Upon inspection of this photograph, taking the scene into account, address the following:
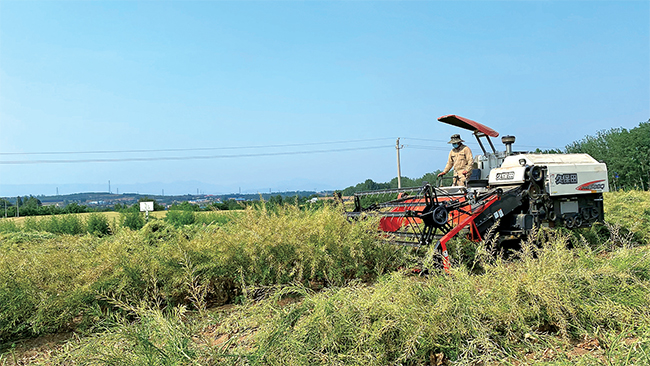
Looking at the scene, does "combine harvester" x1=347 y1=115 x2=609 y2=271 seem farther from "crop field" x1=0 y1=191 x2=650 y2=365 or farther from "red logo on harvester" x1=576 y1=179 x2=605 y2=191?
"crop field" x1=0 y1=191 x2=650 y2=365

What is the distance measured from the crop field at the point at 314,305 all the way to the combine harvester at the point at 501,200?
73 cm

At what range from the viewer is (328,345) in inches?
131

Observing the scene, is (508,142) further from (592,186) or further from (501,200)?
(592,186)

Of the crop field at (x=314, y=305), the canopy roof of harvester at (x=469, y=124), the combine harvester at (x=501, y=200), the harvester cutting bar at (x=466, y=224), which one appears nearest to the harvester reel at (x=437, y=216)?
the combine harvester at (x=501, y=200)

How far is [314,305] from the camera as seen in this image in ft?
12.9

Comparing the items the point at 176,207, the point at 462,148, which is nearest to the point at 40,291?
the point at 462,148

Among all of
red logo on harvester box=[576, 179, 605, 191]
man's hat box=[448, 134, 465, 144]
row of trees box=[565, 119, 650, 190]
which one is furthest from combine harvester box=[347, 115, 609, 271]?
row of trees box=[565, 119, 650, 190]

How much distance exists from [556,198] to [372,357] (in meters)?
6.52

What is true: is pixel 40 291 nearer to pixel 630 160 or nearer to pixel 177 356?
pixel 177 356

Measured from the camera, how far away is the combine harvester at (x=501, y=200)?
684cm

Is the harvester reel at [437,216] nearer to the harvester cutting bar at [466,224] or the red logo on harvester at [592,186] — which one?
the harvester cutting bar at [466,224]

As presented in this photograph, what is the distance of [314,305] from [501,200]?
4.68 meters

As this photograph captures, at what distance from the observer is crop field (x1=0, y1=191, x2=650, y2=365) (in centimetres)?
329

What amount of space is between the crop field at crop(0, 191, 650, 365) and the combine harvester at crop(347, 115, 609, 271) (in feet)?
2.39
